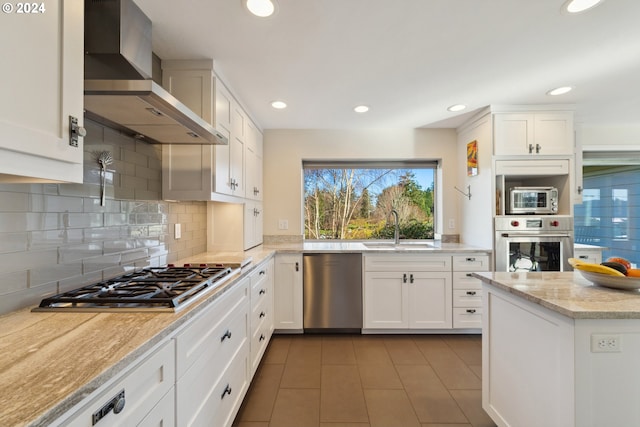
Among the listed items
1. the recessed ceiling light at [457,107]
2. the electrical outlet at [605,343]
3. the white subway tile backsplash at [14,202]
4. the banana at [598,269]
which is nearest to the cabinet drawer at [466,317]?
the banana at [598,269]

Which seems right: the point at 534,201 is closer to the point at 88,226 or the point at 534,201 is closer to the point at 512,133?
the point at 512,133

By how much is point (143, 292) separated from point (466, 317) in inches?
117

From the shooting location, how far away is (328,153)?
3.52m

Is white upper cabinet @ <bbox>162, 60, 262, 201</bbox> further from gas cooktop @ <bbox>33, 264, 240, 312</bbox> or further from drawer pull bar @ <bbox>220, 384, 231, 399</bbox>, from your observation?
drawer pull bar @ <bbox>220, 384, 231, 399</bbox>

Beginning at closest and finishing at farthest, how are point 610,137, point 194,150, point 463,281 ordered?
1. point 194,150
2. point 463,281
3. point 610,137

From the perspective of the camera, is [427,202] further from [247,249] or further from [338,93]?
[247,249]

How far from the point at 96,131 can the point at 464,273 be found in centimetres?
322

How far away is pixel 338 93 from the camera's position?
250cm

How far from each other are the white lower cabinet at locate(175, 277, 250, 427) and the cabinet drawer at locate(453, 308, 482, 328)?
2187 millimetres

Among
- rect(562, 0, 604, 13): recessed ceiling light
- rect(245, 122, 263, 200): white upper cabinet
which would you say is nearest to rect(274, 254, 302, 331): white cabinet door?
rect(245, 122, 263, 200): white upper cabinet

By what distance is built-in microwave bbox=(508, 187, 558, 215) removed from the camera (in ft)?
9.29

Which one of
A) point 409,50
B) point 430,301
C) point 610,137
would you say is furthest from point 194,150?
point 610,137

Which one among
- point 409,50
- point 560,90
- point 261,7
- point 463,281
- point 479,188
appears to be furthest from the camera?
point 479,188

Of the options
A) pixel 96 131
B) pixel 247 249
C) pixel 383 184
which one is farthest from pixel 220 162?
pixel 383 184
